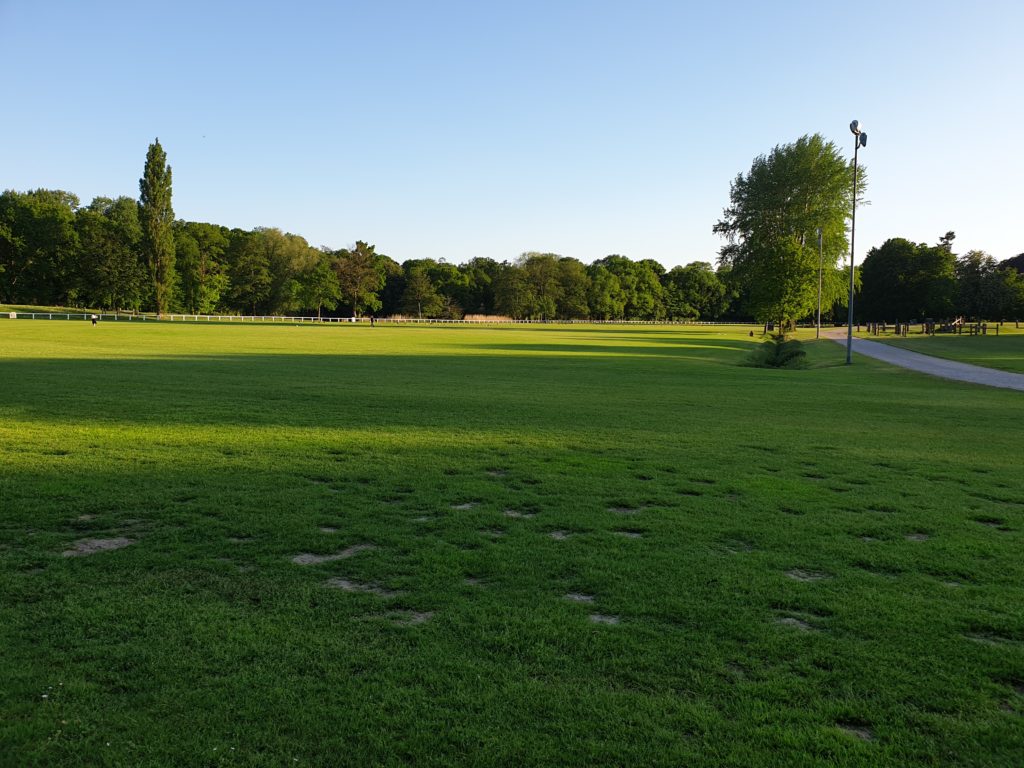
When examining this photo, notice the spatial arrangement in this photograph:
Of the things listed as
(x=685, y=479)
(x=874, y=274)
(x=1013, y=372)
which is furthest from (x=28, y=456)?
(x=874, y=274)

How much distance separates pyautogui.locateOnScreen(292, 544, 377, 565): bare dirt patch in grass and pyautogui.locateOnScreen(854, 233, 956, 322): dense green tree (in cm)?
13590

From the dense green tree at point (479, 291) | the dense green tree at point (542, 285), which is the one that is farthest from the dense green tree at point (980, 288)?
the dense green tree at point (479, 291)

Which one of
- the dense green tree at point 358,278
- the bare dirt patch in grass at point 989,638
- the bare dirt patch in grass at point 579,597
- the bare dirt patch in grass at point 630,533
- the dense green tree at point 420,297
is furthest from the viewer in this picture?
the dense green tree at point 420,297

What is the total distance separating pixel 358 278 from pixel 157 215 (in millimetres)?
40041

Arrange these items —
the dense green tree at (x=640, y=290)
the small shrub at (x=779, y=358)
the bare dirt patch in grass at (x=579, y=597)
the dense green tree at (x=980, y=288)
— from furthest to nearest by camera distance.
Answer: the dense green tree at (x=640, y=290)
the dense green tree at (x=980, y=288)
the small shrub at (x=779, y=358)
the bare dirt patch in grass at (x=579, y=597)

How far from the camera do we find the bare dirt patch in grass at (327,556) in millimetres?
5570

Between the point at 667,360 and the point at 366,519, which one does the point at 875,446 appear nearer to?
the point at 366,519

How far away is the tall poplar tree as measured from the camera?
306 feet

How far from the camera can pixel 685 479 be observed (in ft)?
28.6

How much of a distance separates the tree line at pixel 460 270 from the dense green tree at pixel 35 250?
19cm

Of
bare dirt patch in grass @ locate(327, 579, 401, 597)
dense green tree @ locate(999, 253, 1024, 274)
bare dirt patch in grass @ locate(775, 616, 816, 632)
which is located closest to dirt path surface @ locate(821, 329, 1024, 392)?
bare dirt patch in grass @ locate(775, 616, 816, 632)

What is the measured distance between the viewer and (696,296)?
18562 centimetres

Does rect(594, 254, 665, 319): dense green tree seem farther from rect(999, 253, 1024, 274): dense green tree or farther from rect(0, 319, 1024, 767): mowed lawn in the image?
rect(0, 319, 1024, 767): mowed lawn

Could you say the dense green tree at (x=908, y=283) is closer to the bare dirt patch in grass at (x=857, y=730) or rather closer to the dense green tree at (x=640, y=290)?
the dense green tree at (x=640, y=290)
